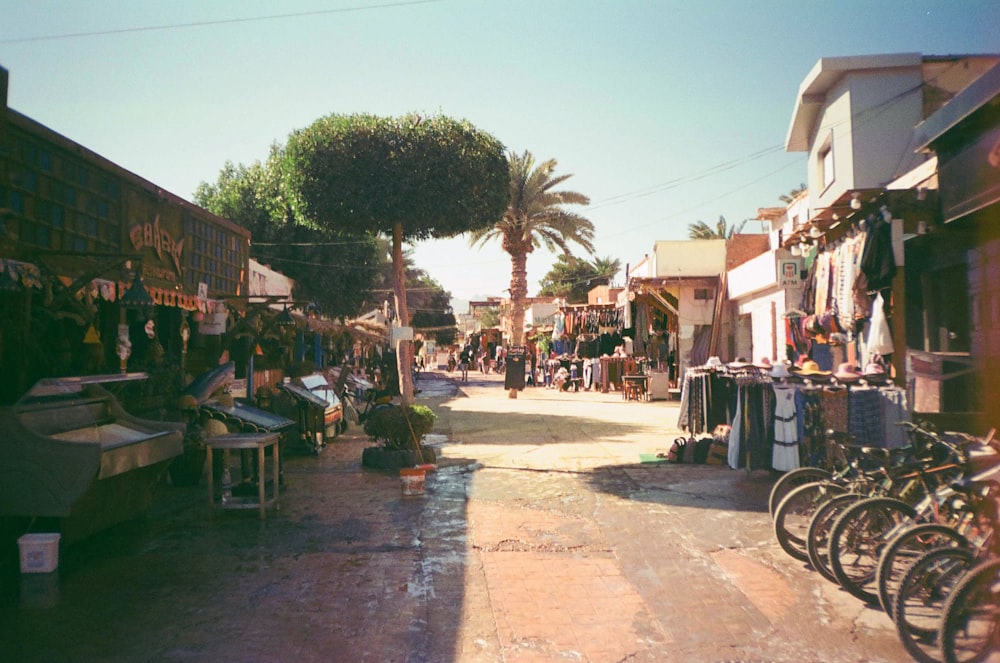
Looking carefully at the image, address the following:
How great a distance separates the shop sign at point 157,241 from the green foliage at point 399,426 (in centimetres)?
448

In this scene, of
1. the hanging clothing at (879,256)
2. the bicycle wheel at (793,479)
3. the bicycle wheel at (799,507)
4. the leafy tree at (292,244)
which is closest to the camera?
the bicycle wheel at (799,507)

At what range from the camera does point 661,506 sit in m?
8.05

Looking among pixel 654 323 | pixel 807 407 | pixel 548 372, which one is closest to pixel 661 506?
pixel 807 407

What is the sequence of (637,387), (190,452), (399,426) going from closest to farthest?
(190,452) → (399,426) → (637,387)

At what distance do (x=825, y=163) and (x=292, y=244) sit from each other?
67.9 ft

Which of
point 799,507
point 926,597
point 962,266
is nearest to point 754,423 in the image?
point 799,507

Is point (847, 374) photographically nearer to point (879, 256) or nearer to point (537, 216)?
point (879, 256)

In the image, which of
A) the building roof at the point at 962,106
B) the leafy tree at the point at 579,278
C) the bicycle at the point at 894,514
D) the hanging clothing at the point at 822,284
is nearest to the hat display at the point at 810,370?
the hanging clothing at the point at 822,284

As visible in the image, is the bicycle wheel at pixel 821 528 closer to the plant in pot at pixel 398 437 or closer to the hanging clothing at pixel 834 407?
the hanging clothing at pixel 834 407

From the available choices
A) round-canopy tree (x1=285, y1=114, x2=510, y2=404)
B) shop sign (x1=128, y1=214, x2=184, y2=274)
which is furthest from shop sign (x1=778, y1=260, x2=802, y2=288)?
shop sign (x1=128, y1=214, x2=184, y2=274)

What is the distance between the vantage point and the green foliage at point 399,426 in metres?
10.7

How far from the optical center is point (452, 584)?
17.8 feet

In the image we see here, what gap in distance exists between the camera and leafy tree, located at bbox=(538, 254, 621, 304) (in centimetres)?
6038

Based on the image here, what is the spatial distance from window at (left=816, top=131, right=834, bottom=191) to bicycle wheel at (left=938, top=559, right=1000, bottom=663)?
1625 centimetres
